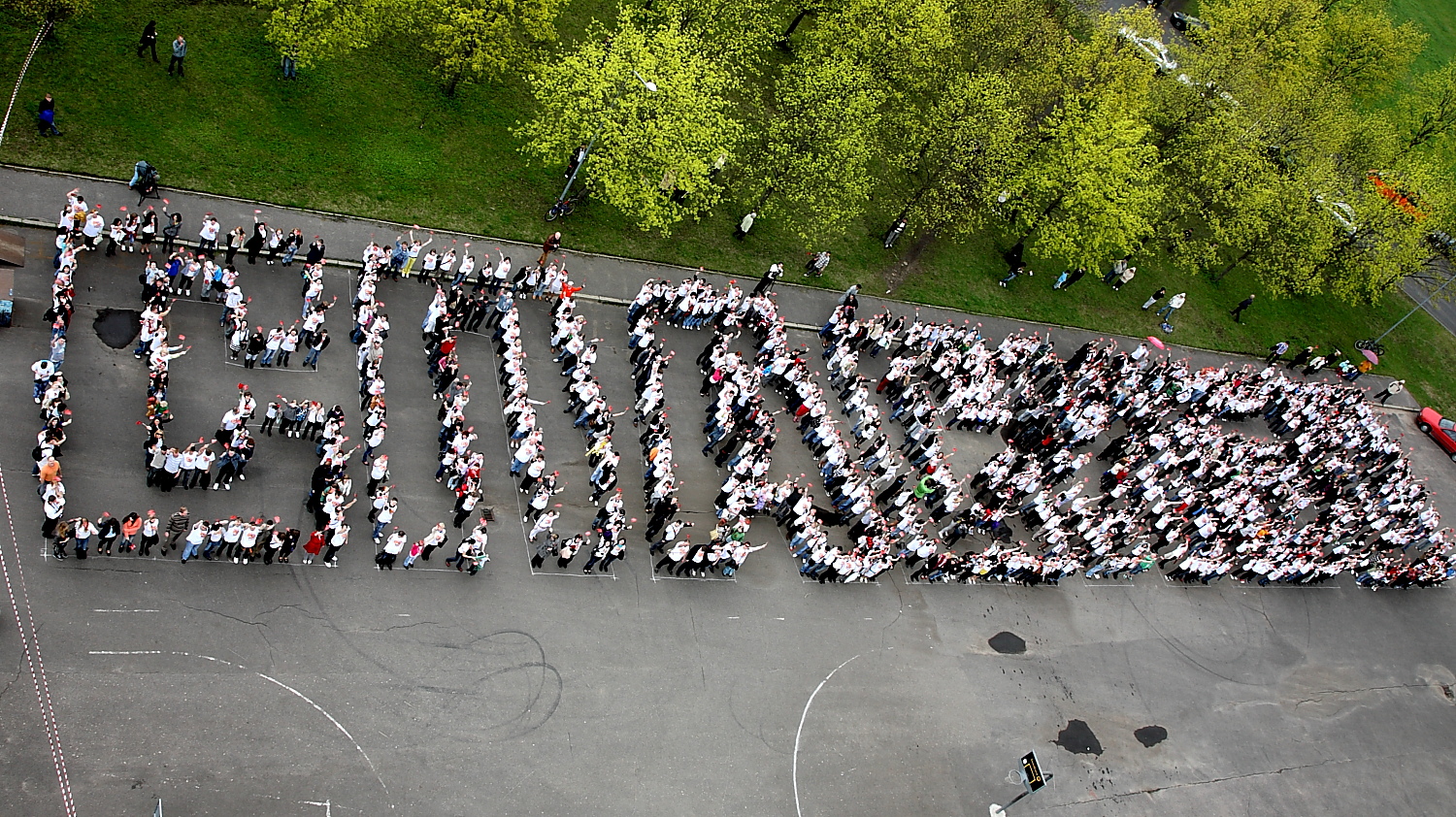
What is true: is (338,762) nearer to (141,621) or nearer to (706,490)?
(141,621)

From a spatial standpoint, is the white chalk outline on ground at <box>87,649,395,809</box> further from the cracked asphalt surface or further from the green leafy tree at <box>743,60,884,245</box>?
the green leafy tree at <box>743,60,884,245</box>

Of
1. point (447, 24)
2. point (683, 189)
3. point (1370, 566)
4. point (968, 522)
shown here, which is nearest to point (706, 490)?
point (968, 522)

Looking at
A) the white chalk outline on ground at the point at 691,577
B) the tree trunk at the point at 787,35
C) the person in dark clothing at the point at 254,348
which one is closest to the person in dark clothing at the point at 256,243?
the person in dark clothing at the point at 254,348

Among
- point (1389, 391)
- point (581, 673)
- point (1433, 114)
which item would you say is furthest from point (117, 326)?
point (1433, 114)

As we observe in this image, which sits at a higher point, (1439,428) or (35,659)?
(1439,428)

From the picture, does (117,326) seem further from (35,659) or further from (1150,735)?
(1150,735)

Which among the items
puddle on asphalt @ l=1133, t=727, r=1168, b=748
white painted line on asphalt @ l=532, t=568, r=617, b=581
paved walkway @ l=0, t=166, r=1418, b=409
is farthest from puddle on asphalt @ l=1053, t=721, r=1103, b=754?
paved walkway @ l=0, t=166, r=1418, b=409
